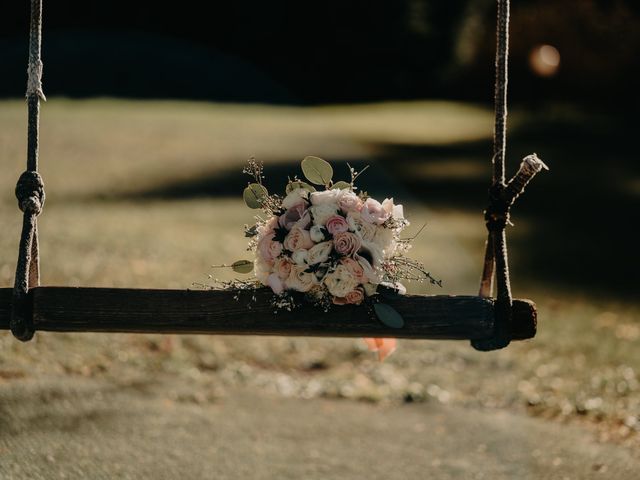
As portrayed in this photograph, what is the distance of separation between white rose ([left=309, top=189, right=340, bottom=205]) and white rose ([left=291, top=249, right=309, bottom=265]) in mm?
188

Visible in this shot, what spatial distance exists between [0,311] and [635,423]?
339 cm

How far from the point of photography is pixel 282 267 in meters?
3.06

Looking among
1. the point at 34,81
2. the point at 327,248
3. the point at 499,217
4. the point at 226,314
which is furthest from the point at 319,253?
the point at 34,81

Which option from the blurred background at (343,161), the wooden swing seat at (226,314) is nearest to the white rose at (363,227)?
the wooden swing seat at (226,314)

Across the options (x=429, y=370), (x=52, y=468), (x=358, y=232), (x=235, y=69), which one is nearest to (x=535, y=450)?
(x=429, y=370)

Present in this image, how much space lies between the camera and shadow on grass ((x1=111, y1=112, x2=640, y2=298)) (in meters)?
9.51

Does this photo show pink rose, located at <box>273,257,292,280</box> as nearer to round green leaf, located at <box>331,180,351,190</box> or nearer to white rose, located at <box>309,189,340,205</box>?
white rose, located at <box>309,189,340,205</box>

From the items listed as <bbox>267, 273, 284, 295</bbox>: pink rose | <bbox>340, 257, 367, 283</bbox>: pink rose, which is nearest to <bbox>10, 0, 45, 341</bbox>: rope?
<bbox>267, 273, 284, 295</bbox>: pink rose

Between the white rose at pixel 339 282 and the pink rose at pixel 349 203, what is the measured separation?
27 cm

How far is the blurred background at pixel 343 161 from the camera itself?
5.73 metres

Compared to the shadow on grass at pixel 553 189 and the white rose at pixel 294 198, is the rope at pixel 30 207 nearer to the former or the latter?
the white rose at pixel 294 198

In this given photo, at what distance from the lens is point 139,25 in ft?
98.9

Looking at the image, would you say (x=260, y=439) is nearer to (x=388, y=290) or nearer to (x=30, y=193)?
(x=388, y=290)

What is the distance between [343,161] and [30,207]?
14023 mm
